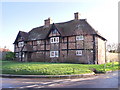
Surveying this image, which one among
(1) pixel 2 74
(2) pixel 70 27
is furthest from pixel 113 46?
(1) pixel 2 74

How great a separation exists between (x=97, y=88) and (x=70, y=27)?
23610mm

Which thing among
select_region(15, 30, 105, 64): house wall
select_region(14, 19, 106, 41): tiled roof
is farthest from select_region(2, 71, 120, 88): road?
select_region(14, 19, 106, 41): tiled roof

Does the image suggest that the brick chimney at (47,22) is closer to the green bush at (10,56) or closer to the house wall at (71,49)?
the house wall at (71,49)

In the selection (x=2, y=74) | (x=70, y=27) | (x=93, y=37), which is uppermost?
(x=70, y=27)

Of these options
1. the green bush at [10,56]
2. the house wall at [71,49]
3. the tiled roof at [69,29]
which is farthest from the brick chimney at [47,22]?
the green bush at [10,56]

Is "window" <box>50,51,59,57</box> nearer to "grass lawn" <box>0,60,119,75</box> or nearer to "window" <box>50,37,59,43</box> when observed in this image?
"window" <box>50,37,59,43</box>

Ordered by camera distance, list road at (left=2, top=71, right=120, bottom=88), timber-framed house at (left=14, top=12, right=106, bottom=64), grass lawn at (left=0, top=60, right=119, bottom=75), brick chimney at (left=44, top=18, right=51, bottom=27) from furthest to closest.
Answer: brick chimney at (left=44, top=18, right=51, bottom=27)
timber-framed house at (left=14, top=12, right=106, bottom=64)
grass lawn at (left=0, top=60, right=119, bottom=75)
road at (left=2, top=71, right=120, bottom=88)

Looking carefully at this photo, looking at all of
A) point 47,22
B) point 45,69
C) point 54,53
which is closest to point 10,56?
point 47,22

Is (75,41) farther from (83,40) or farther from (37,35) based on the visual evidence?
(37,35)

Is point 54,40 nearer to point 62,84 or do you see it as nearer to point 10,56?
point 10,56

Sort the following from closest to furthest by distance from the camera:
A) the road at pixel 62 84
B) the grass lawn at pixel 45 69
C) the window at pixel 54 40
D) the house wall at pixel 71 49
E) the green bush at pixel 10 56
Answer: the road at pixel 62 84
the grass lawn at pixel 45 69
the house wall at pixel 71 49
the window at pixel 54 40
the green bush at pixel 10 56

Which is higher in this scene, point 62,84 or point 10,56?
point 10,56

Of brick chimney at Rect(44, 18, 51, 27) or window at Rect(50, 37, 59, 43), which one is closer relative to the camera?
window at Rect(50, 37, 59, 43)

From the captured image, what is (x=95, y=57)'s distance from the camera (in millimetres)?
26859
